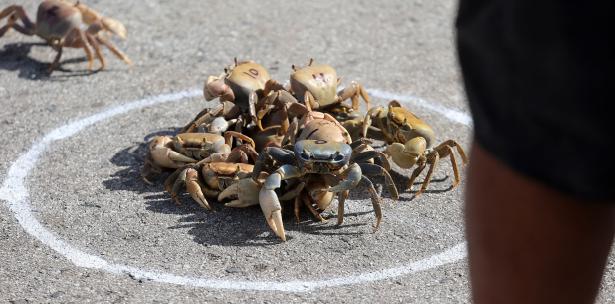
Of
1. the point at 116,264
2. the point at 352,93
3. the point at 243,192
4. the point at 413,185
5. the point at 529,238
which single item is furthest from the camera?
the point at 352,93

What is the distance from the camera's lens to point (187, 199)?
418 cm

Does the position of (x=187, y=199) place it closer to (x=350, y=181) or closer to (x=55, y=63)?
(x=350, y=181)

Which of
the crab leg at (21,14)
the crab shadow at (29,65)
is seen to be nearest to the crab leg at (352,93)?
the crab shadow at (29,65)

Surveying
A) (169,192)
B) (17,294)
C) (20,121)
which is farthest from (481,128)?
(20,121)

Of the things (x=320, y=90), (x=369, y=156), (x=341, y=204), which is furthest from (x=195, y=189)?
(x=320, y=90)

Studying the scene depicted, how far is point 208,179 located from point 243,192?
0.67 feet

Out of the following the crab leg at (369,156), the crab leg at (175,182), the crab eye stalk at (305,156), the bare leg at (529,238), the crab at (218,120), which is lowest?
the crab leg at (175,182)

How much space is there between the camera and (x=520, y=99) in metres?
1.89

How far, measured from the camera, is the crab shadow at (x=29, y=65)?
560 centimetres

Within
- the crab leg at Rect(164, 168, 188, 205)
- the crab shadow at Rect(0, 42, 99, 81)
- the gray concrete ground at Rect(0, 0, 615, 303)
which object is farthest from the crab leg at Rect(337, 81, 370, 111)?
the crab shadow at Rect(0, 42, 99, 81)

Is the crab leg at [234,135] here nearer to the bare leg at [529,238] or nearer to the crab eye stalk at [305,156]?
the crab eye stalk at [305,156]

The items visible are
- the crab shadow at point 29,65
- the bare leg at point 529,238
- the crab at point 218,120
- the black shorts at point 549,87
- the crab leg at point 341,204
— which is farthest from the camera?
the crab shadow at point 29,65

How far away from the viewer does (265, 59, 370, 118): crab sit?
447cm

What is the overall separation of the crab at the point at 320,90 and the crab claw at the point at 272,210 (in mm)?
712
